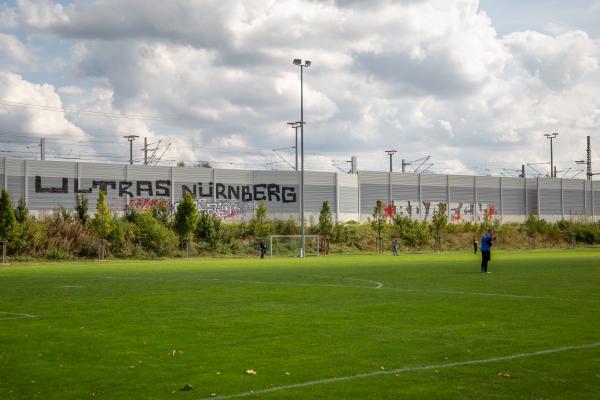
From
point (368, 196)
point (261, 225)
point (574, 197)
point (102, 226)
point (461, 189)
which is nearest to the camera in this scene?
point (102, 226)

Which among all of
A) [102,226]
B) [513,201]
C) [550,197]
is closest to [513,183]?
[513,201]

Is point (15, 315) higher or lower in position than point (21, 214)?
lower

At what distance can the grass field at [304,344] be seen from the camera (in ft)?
Answer: 33.3

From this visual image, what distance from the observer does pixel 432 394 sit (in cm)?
968

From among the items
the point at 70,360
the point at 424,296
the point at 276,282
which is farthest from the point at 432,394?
the point at 276,282

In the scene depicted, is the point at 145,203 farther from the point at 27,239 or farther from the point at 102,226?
the point at 27,239

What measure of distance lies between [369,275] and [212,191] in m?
63.2

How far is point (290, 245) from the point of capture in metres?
82.9

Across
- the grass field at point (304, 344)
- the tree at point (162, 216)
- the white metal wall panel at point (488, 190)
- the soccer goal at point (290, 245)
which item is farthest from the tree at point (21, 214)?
the white metal wall panel at point (488, 190)

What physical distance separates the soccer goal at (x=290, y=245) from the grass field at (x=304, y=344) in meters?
54.1

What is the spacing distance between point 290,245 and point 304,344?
6922 centimetres

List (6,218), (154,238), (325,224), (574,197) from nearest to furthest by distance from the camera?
(6,218) → (154,238) → (325,224) → (574,197)

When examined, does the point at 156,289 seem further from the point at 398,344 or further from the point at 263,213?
the point at 263,213

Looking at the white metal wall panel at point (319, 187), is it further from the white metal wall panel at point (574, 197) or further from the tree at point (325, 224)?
the tree at point (325, 224)
